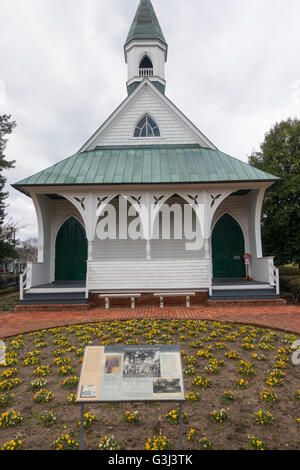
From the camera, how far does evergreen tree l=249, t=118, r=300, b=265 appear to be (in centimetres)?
1656

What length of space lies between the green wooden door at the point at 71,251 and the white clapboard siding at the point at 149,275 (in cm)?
339

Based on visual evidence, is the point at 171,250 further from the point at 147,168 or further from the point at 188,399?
the point at 188,399

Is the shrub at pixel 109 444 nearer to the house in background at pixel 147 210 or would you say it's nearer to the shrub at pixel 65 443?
the shrub at pixel 65 443

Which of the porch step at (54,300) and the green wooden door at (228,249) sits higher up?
the green wooden door at (228,249)

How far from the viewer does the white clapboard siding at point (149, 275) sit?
11.2m

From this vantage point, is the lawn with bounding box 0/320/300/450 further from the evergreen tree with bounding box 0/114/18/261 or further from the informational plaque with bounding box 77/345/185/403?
the evergreen tree with bounding box 0/114/18/261

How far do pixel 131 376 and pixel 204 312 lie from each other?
735cm

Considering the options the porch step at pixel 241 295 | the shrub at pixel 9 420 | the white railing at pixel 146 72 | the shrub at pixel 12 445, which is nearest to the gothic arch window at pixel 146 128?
the white railing at pixel 146 72

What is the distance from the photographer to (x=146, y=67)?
17.1 meters

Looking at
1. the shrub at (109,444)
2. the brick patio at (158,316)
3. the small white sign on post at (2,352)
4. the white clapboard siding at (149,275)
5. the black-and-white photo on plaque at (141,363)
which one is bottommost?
the shrub at (109,444)

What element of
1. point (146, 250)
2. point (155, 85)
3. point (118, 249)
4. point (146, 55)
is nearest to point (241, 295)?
point (146, 250)

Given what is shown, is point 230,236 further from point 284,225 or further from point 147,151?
point 147,151

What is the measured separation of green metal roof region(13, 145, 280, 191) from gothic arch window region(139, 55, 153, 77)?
6314 millimetres
